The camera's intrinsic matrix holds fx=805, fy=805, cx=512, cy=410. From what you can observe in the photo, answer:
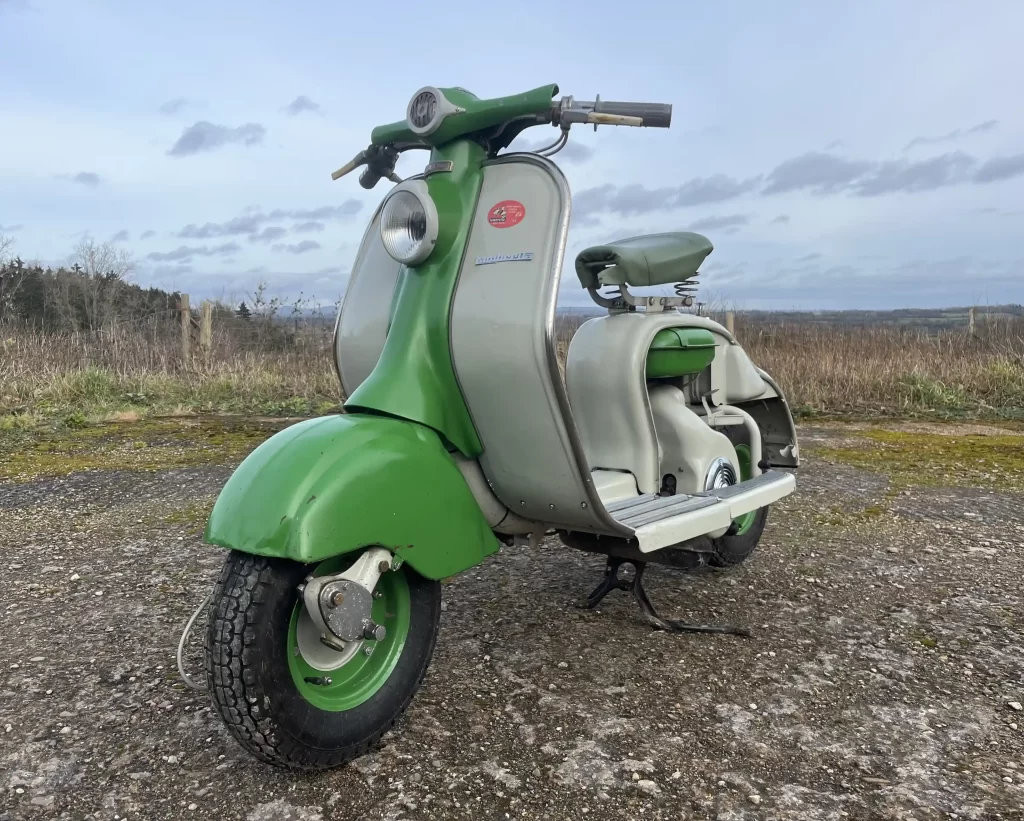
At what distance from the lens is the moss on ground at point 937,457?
523 centimetres

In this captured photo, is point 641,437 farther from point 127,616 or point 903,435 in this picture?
point 903,435

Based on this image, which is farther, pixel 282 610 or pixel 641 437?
pixel 641 437

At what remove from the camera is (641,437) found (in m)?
2.88

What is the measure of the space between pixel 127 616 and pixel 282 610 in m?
1.54

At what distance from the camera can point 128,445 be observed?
252 inches

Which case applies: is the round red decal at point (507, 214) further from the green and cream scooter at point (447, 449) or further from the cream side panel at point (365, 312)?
the cream side panel at point (365, 312)

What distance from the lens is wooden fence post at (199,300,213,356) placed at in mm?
10167

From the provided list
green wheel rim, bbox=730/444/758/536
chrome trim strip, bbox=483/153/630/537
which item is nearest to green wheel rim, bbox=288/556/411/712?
chrome trim strip, bbox=483/153/630/537

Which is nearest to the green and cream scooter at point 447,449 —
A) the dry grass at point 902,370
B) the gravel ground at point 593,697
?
the gravel ground at point 593,697

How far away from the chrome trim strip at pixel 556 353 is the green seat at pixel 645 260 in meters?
0.79

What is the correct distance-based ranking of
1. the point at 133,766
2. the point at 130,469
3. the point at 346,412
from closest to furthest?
the point at 133,766, the point at 346,412, the point at 130,469

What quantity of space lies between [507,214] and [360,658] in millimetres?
1261

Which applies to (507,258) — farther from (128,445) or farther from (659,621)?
(128,445)

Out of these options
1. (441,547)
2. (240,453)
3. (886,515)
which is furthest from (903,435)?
(441,547)
